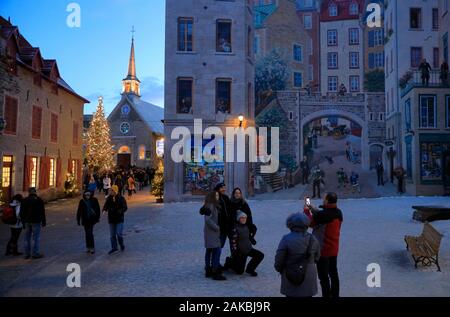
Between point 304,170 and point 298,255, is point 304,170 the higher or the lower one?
the higher one

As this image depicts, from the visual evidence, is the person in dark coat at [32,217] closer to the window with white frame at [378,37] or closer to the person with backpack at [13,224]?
the person with backpack at [13,224]

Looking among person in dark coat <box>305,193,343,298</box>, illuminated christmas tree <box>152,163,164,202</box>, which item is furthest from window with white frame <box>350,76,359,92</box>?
person in dark coat <box>305,193,343,298</box>

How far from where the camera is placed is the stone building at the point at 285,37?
138 feet

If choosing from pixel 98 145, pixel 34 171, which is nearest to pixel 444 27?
pixel 34 171

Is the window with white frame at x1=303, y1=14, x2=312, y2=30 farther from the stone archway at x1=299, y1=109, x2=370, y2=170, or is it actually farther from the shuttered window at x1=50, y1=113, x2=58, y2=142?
the shuttered window at x1=50, y1=113, x2=58, y2=142

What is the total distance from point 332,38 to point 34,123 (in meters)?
38.3

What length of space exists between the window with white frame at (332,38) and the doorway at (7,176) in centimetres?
4050

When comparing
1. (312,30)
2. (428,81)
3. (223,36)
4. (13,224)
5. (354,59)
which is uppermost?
(312,30)

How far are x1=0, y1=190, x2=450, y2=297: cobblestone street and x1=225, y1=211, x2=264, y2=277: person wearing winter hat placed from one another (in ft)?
0.68

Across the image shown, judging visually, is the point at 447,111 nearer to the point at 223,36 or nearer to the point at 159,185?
the point at 223,36

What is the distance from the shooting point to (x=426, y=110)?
25.0m

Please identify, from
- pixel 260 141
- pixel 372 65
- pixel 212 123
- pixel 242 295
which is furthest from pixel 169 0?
pixel 372 65

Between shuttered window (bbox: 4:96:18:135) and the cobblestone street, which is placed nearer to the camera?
the cobblestone street

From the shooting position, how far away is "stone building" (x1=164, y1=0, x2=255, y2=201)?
22516 millimetres
